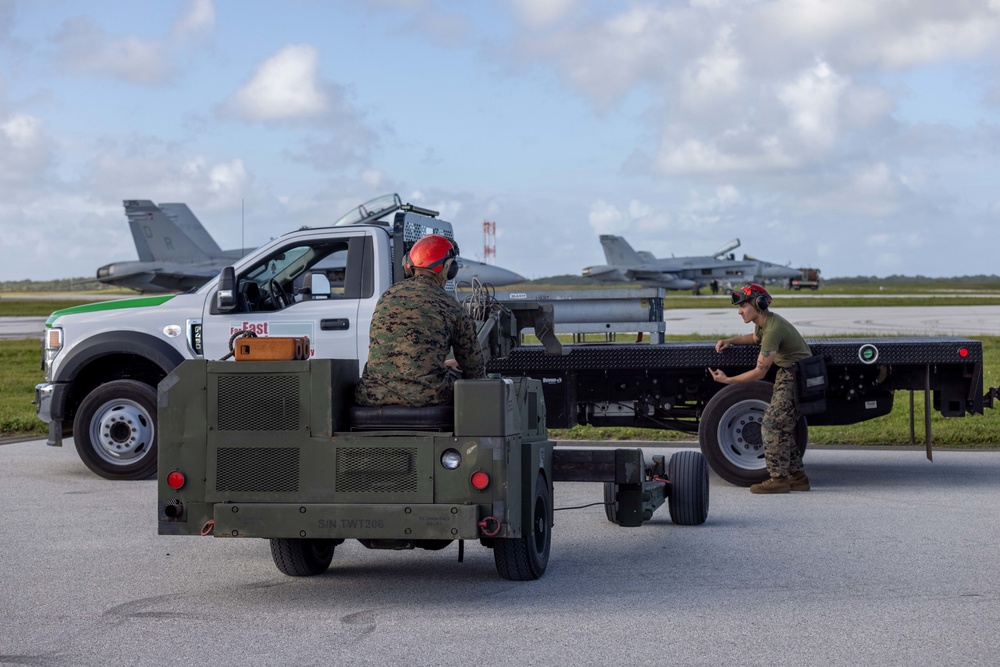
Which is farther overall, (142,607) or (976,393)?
(976,393)

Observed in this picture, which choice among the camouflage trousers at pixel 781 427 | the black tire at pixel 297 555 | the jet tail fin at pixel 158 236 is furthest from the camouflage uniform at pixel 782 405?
the jet tail fin at pixel 158 236

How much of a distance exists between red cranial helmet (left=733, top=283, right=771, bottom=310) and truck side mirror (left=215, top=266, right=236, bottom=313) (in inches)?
164

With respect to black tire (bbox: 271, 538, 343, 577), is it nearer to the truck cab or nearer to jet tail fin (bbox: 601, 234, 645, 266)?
the truck cab

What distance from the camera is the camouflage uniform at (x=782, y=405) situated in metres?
10.3

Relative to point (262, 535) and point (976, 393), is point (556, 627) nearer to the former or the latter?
point (262, 535)

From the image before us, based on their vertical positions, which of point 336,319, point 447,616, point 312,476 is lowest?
point 447,616

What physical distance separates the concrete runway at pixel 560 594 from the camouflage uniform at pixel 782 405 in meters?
0.45

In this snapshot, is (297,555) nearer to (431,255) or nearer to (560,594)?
(560,594)

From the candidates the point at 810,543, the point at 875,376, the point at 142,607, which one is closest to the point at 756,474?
the point at 875,376

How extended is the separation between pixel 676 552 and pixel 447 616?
213cm

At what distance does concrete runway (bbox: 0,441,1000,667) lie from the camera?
550cm

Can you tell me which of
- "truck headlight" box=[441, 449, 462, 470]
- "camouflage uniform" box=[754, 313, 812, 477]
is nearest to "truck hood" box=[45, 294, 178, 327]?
"camouflage uniform" box=[754, 313, 812, 477]

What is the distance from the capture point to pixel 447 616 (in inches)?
245

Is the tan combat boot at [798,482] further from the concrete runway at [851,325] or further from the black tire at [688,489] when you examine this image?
the concrete runway at [851,325]
